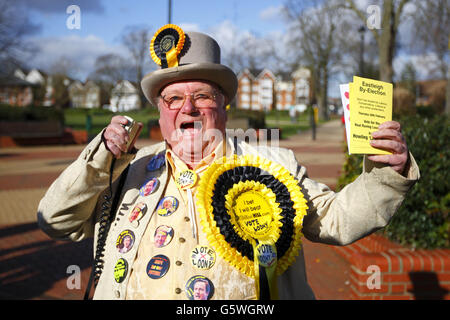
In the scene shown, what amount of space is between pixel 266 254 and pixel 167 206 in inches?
22.8

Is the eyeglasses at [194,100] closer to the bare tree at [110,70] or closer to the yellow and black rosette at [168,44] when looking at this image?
the yellow and black rosette at [168,44]

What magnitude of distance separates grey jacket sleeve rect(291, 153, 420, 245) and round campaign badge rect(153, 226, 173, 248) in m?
0.73

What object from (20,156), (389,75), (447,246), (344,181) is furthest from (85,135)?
(447,246)

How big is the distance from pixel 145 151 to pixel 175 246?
0.72 m

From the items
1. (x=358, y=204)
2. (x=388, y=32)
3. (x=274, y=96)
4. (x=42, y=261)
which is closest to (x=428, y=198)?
(x=358, y=204)

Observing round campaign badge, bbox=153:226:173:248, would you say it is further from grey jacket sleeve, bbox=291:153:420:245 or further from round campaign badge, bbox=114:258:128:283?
grey jacket sleeve, bbox=291:153:420:245

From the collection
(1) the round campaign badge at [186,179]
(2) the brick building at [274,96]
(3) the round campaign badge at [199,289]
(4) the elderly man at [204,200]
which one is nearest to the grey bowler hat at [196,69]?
(4) the elderly man at [204,200]

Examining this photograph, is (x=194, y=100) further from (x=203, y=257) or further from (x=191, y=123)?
(x=203, y=257)

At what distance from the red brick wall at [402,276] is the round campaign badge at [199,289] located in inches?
88.2

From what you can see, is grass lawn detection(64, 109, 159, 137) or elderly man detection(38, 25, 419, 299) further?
grass lawn detection(64, 109, 159, 137)

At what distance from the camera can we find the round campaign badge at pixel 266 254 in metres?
1.83

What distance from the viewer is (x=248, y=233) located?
1.96 meters

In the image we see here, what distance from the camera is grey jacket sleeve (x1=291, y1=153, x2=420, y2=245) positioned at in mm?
1704

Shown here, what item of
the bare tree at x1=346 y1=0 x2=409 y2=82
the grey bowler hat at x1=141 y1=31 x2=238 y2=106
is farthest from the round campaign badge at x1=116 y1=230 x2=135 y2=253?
the bare tree at x1=346 y1=0 x2=409 y2=82
